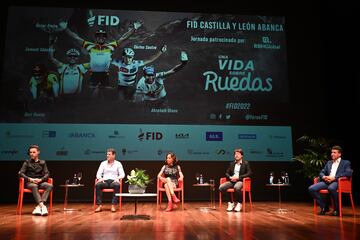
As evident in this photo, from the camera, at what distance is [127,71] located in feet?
24.4

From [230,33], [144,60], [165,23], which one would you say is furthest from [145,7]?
[230,33]

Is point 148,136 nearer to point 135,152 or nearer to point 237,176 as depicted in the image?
point 135,152

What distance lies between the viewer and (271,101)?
760cm

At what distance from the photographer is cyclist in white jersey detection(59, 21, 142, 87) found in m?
7.36

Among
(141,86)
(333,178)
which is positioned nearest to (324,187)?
(333,178)

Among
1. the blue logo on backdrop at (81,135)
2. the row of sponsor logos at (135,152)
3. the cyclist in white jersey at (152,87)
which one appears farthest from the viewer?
the cyclist in white jersey at (152,87)

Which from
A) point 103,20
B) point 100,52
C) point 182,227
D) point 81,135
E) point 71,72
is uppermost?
point 103,20

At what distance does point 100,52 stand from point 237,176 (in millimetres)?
3743

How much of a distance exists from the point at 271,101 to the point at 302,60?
1316 millimetres

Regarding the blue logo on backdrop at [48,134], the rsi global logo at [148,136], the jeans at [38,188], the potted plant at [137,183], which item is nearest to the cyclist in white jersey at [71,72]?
the blue logo on backdrop at [48,134]

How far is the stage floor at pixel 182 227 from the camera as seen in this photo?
3.40 meters

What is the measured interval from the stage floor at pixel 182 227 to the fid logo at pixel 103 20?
4113 mm

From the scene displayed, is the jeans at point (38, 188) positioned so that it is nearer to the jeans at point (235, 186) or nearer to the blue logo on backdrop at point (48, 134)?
the blue logo on backdrop at point (48, 134)

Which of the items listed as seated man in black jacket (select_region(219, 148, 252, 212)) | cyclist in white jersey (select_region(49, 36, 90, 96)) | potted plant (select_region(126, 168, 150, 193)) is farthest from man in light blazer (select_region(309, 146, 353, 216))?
cyclist in white jersey (select_region(49, 36, 90, 96))
